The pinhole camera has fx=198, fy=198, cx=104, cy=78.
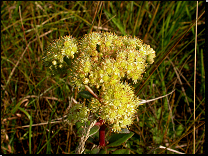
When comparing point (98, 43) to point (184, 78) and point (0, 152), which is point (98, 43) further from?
point (0, 152)

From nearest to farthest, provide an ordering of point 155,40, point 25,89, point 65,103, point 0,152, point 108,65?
point 108,65 < point 0,152 < point 65,103 < point 25,89 < point 155,40

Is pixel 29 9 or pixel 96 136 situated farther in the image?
pixel 29 9

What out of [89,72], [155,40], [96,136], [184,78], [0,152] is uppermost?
[155,40]

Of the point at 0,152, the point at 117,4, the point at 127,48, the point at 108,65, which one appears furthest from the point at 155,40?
the point at 0,152

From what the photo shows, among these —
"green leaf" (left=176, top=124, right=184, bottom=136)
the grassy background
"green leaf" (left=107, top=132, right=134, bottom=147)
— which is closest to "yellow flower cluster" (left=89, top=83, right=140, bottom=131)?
"green leaf" (left=107, top=132, right=134, bottom=147)

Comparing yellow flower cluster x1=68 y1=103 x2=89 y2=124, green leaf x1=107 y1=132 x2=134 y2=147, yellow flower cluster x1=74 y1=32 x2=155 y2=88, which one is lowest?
green leaf x1=107 y1=132 x2=134 y2=147

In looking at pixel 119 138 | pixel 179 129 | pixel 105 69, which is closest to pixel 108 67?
pixel 105 69

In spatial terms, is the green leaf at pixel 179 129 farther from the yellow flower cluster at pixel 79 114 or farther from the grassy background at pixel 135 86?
the yellow flower cluster at pixel 79 114

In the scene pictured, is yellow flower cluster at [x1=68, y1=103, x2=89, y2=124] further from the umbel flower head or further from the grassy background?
the grassy background
